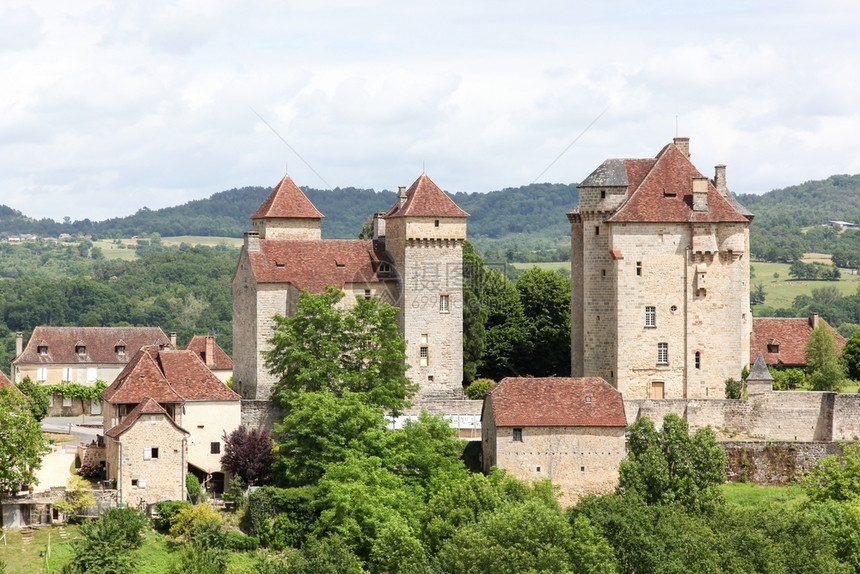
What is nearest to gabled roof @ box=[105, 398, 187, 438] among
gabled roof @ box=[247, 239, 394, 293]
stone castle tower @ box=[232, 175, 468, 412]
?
stone castle tower @ box=[232, 175, 468, 412]

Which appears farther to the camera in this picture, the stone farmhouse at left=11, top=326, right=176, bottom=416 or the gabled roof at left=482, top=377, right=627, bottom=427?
the stone farmhouse at left=11, top=326, right=176, bottom=416

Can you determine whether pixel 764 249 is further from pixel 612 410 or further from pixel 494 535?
pixel 494 535

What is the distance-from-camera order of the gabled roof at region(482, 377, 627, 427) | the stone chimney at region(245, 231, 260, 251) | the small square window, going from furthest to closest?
the stone chimney at region(245, 231, 260, 251), the small square window, the gabled roof at region(482, 377, 627, 427)

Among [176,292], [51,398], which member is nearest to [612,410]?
[51,398]

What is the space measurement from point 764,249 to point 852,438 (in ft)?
→ 398

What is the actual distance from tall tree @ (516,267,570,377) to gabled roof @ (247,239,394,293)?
35.4 feet

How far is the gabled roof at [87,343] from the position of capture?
290 feet

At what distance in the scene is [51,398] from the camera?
275 feet

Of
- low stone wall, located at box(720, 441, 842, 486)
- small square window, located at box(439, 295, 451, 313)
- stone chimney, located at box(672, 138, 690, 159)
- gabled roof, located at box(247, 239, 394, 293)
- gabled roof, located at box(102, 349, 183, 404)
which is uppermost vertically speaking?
stone chimney, located at box(672, 138, 690, 159)

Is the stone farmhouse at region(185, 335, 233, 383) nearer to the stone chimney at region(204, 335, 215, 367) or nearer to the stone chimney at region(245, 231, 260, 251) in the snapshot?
the stone chimney at region(204, 335, 215, 367)

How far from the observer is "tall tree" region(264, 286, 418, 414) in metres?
67.4

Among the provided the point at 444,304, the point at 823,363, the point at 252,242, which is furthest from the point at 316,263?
the point at 823,363

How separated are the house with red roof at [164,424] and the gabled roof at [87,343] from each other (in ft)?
67.6

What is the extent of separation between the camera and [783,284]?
557 feet
